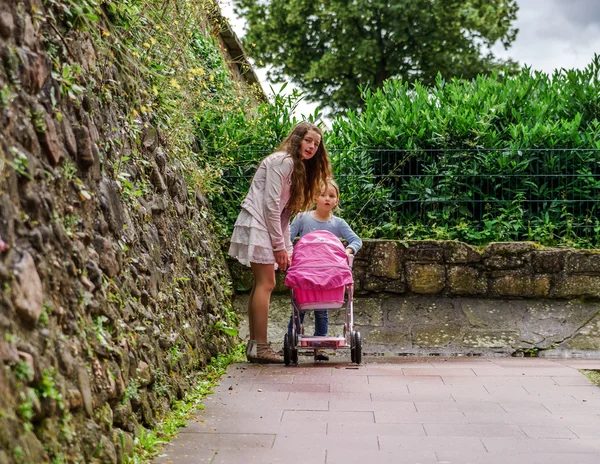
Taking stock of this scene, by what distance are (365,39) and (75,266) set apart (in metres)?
25.2

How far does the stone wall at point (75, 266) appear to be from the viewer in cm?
294

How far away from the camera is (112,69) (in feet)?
17.0

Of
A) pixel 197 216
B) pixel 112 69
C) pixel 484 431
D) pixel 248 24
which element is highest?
pixel 248 24

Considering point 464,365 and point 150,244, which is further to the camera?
point 464,365

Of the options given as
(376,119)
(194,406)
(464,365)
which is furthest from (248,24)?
(194,406)

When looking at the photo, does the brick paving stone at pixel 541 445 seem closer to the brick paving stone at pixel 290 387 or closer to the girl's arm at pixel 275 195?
the brick paving stone at pixel 290 387

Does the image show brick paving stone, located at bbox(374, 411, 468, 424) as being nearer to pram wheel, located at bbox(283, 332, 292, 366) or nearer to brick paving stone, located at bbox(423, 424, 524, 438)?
brick paving stone, located at bbox(423, 424, 524, 438)

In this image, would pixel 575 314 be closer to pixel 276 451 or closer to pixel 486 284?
pixel 486 284

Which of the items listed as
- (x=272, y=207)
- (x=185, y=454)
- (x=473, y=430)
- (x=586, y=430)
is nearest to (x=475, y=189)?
(x=272, y=207)

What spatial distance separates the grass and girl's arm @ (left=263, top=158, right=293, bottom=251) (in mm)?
1174

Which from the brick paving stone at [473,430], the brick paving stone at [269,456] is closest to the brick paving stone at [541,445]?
the brick paving stone at [473,430]

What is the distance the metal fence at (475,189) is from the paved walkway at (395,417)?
9.86 feet

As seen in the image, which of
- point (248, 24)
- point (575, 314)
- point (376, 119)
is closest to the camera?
point (575, 314)

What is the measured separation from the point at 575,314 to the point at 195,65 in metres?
5.04
